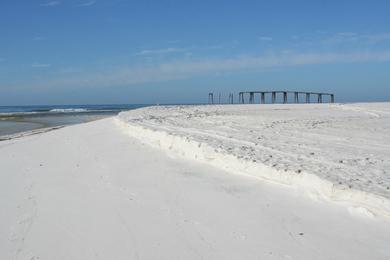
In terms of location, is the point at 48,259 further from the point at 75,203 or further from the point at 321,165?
the point at 321,165

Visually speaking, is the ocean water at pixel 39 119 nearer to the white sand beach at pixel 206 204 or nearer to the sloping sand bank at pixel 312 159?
the sloping sand bank at pixel 312 159

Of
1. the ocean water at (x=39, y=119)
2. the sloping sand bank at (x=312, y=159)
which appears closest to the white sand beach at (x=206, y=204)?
the sloping sand bank at (x=312, y=159)

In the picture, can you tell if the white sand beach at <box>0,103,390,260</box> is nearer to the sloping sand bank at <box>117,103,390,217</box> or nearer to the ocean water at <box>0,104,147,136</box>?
the sloping sand bank at <box>117,103,390,217</box>

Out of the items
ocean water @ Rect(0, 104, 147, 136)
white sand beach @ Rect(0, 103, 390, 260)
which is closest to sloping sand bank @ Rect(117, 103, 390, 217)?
white sand beach @ Rect(0, 103, 390, 260)

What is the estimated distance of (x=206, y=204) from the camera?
491 cm

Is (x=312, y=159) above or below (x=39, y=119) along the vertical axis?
above

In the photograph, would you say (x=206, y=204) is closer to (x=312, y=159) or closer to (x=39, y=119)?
(x=312, y=159)

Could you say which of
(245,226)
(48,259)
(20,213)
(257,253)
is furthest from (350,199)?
(20,213)

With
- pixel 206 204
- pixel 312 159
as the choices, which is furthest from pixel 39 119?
pixel 206 204

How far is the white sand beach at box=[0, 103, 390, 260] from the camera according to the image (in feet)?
12.0

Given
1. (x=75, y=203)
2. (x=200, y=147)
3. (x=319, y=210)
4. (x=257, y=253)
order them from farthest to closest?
1. (x=200, y=147)
2. (x=75, y=203)
3. (x=319, y=210)
4. (x=257, y=253)

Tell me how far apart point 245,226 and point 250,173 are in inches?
83.4

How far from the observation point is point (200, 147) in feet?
26.0

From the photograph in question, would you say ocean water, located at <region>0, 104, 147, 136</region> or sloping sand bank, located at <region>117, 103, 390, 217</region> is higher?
sloping sand bank, located at <region>117, 103, 390, 217</region>
